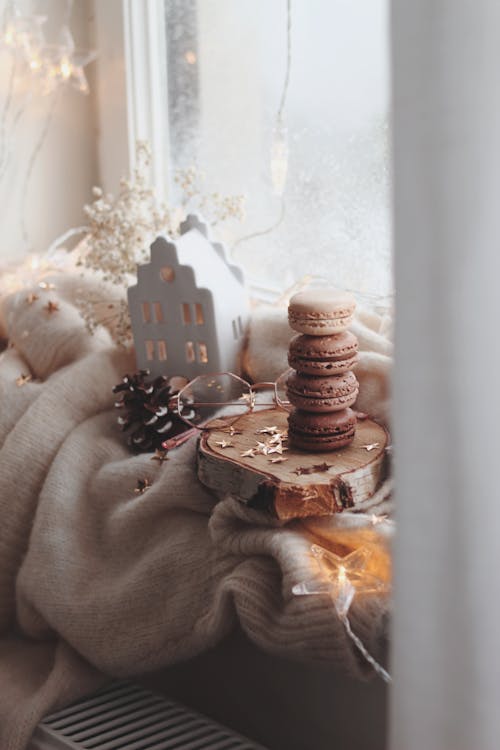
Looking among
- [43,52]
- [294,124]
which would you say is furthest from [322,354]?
[43,52]

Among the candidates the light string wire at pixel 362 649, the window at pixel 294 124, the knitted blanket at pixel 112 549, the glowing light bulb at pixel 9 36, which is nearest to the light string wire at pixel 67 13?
the glowing light bulb at pixel 9 36

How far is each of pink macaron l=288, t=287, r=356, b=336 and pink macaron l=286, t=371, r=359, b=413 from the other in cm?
5

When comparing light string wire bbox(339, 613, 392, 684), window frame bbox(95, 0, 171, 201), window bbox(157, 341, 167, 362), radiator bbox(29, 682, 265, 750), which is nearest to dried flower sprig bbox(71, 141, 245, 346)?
window bbox(157, 341, 167, 362)

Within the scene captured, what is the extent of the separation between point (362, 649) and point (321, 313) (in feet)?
1.15

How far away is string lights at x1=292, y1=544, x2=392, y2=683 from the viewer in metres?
0.96

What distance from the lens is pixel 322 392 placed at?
3.65ft

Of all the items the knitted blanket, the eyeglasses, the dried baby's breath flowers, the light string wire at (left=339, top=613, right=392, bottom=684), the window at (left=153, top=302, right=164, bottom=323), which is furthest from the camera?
the dried baby's breath flowers

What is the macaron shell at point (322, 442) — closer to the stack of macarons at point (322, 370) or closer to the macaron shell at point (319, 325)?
the stack of macarons at point (322, 370)

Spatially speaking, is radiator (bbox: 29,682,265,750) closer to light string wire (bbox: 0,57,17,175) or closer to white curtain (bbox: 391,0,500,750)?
white curtain (bbox: 391,0,500,750)

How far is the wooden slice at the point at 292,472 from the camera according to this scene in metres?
1.05

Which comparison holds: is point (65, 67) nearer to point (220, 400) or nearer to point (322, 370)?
point (220, 400)

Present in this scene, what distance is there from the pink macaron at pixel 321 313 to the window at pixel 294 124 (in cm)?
35

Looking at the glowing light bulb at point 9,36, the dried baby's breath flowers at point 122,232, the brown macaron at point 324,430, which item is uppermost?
the glowing light bulb at point 9,36

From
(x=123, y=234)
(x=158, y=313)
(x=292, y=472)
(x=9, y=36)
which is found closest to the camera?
(x=292, y=472)
